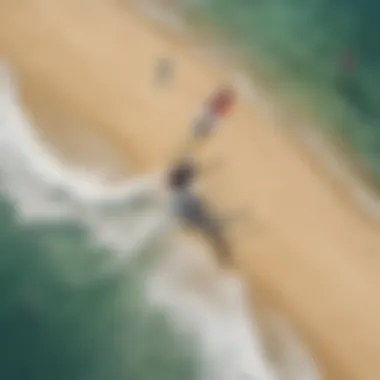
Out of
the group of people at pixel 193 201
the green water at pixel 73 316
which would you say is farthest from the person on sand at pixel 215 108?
the green water at pixel 73 316

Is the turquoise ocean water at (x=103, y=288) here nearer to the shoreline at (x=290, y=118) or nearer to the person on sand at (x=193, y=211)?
the person on sand at (x=193, y=211)

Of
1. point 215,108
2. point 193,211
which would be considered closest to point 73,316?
point 193,211

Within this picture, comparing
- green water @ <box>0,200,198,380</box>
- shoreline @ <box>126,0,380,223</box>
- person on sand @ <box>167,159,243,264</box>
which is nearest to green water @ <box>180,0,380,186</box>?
shoreline @ <box>126,0,380,223</box>

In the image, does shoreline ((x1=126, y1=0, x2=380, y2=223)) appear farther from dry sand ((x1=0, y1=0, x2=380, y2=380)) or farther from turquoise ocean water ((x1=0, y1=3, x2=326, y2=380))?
turquoise ocean water ((x1=0, y1=3, x2=326, y2=380))

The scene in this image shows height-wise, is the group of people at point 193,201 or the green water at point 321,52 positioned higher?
the green water at point 321,52

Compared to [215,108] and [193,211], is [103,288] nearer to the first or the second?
[193,211]

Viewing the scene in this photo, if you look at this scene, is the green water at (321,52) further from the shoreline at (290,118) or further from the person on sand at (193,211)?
the person on sand at (193,211)

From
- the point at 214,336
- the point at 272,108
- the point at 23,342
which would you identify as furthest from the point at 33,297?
the point at 272,108
